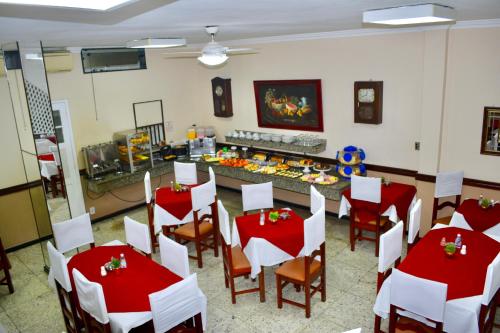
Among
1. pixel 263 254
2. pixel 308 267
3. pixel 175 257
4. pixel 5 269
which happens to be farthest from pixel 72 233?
pixel 308 267

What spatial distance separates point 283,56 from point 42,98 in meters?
3.99

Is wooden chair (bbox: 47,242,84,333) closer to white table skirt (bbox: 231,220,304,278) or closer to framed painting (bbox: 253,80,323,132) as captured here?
white table skirt (bbox: 231,220,304,278)

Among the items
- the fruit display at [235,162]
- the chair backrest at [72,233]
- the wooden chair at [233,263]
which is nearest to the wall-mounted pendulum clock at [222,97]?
the fruit display at [235,162]

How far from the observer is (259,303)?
470 cm

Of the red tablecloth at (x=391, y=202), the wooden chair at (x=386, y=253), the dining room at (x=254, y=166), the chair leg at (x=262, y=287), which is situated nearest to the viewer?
the dining room at (x=254, y=166)

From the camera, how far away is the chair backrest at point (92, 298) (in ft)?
10.8

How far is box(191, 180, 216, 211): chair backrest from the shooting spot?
544 centimetres

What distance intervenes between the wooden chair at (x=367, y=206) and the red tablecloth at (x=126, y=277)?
115 inches

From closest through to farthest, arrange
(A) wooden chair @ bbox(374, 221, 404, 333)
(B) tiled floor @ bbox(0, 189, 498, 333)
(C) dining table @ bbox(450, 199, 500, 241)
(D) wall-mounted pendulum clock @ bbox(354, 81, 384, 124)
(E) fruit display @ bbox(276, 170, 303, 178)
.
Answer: (A) wooden chair @ bbox(374, 221, 404, 333) → (B) tiled floor @ bbox(0, 189, 498, 333) → (C) dining table @ bbox(450, 199, 500, 241) → (D) wall-mounted pendulum clock @ bbox(354, 81, 384, 124) → (E) fruit display @ bbox(276, 170, 303, 178)

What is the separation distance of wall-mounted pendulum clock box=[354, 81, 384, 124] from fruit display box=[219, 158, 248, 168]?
87.3 inches

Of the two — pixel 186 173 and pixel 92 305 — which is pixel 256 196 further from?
pixel 92 305

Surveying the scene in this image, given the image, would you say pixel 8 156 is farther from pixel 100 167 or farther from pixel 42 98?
pixel 42 98

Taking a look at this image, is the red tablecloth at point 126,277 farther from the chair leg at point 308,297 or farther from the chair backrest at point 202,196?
the chair leg at point 308,297

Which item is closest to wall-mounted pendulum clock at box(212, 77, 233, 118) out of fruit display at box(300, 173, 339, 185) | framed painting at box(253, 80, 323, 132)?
framed painting at box(253, 80, 323, 132)
